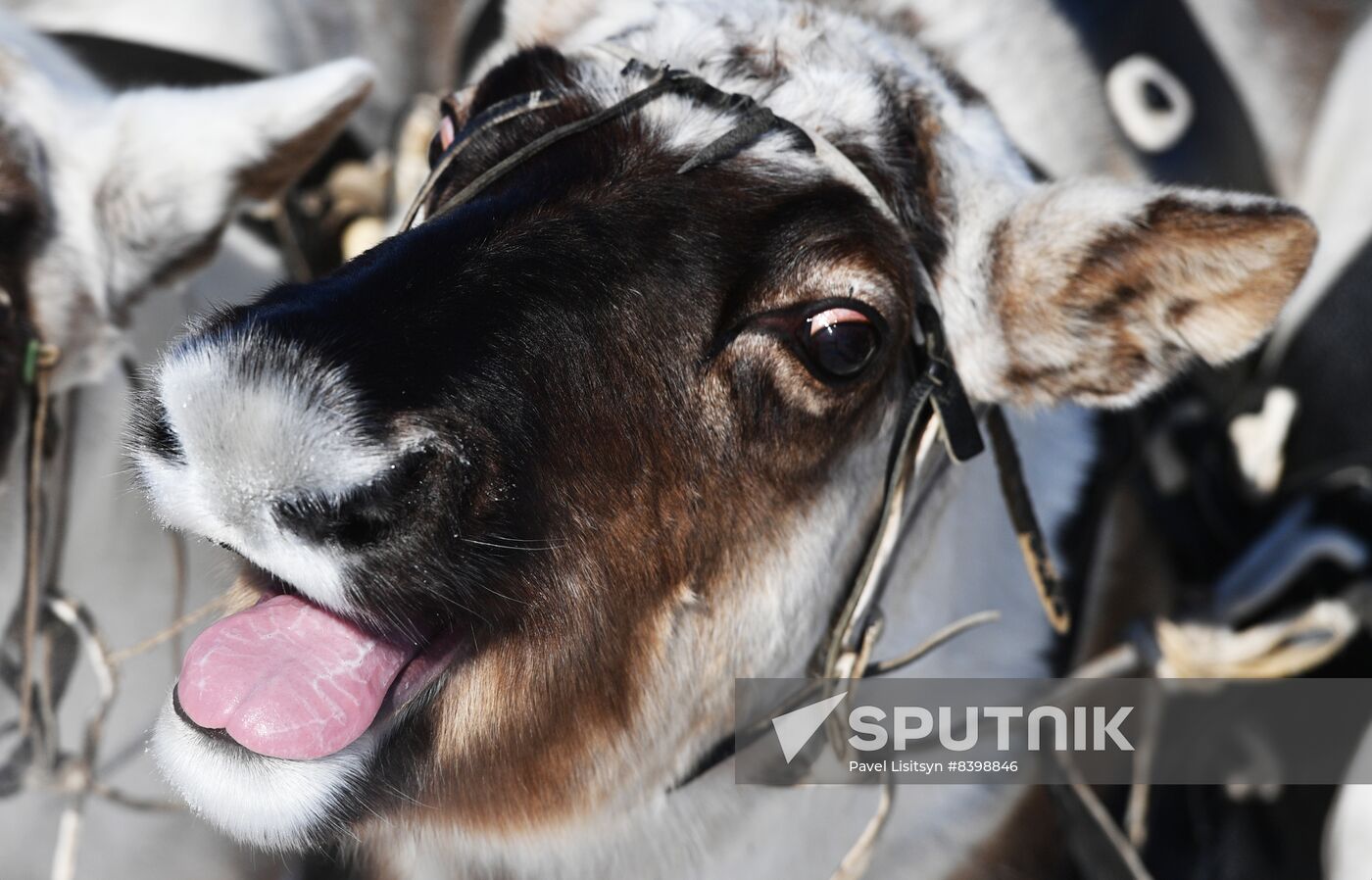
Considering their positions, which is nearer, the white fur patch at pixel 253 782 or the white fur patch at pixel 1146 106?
the white fur patch at pixel 253 782

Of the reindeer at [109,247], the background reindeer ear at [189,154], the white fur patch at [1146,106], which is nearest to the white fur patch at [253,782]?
the reindeer at [109,247]

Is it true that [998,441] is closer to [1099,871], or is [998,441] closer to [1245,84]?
[1099,871]

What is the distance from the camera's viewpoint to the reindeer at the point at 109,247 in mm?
2422

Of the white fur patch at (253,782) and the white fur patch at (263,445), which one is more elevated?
the white fur patch at (263,445)

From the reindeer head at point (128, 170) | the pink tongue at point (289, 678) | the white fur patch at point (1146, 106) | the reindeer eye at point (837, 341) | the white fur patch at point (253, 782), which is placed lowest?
the white fur patch at point (253, 782)

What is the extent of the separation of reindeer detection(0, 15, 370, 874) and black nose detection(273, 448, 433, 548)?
3.31ft

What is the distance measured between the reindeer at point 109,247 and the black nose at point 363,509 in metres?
1.01

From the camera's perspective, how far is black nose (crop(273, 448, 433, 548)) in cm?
146

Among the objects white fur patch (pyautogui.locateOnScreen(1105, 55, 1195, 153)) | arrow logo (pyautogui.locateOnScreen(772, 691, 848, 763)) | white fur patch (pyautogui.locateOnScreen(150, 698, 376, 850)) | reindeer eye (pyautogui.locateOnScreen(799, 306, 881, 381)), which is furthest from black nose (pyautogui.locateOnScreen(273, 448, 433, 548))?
white fur patch (pyautogui.locateOnScreen(1105, 55, 1195, 153))

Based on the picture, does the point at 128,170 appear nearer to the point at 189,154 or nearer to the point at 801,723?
the point at 189,154

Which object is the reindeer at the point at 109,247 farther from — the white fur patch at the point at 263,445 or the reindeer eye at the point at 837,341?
the reindeer eye at the point at 837,341

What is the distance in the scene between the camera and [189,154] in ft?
8.30

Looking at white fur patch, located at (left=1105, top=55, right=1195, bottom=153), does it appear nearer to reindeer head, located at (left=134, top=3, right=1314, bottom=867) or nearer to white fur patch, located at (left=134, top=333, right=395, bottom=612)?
reindeer head, located at (left=134, top=3, right=1314, bottom=867)

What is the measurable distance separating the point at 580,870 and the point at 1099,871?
1134 millimetres
